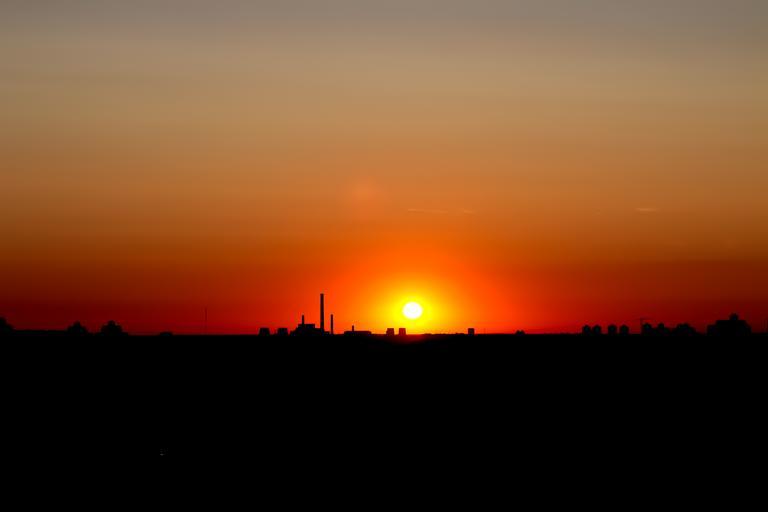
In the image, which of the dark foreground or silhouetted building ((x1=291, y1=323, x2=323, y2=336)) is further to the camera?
silhouetted building ((x1=291, y1=323, x2=323, y2=336))

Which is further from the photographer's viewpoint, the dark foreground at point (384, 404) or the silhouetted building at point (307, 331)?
the silhouetted building at point (307, 331)

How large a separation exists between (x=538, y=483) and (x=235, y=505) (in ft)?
36.0

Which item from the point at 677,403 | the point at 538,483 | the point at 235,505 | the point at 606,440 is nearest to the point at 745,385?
the point at 677,403

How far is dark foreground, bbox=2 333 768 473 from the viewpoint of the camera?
4791cm

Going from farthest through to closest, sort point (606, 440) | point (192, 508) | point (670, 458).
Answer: point (606, 440) < point (670, 458) < point (192, 508)

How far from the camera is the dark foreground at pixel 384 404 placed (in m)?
47.9

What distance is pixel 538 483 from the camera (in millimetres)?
40531

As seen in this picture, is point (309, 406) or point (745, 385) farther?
point (745, 385)

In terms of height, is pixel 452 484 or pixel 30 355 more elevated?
pixel 30 355

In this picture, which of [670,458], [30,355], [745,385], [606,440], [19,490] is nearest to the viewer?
[19,490]

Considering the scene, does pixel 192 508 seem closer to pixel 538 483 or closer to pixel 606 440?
pixel 538 483

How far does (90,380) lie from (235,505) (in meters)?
39.7

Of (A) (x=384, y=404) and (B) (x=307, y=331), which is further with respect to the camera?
(B) (x=307, y=331)

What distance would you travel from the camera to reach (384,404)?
206 feet
